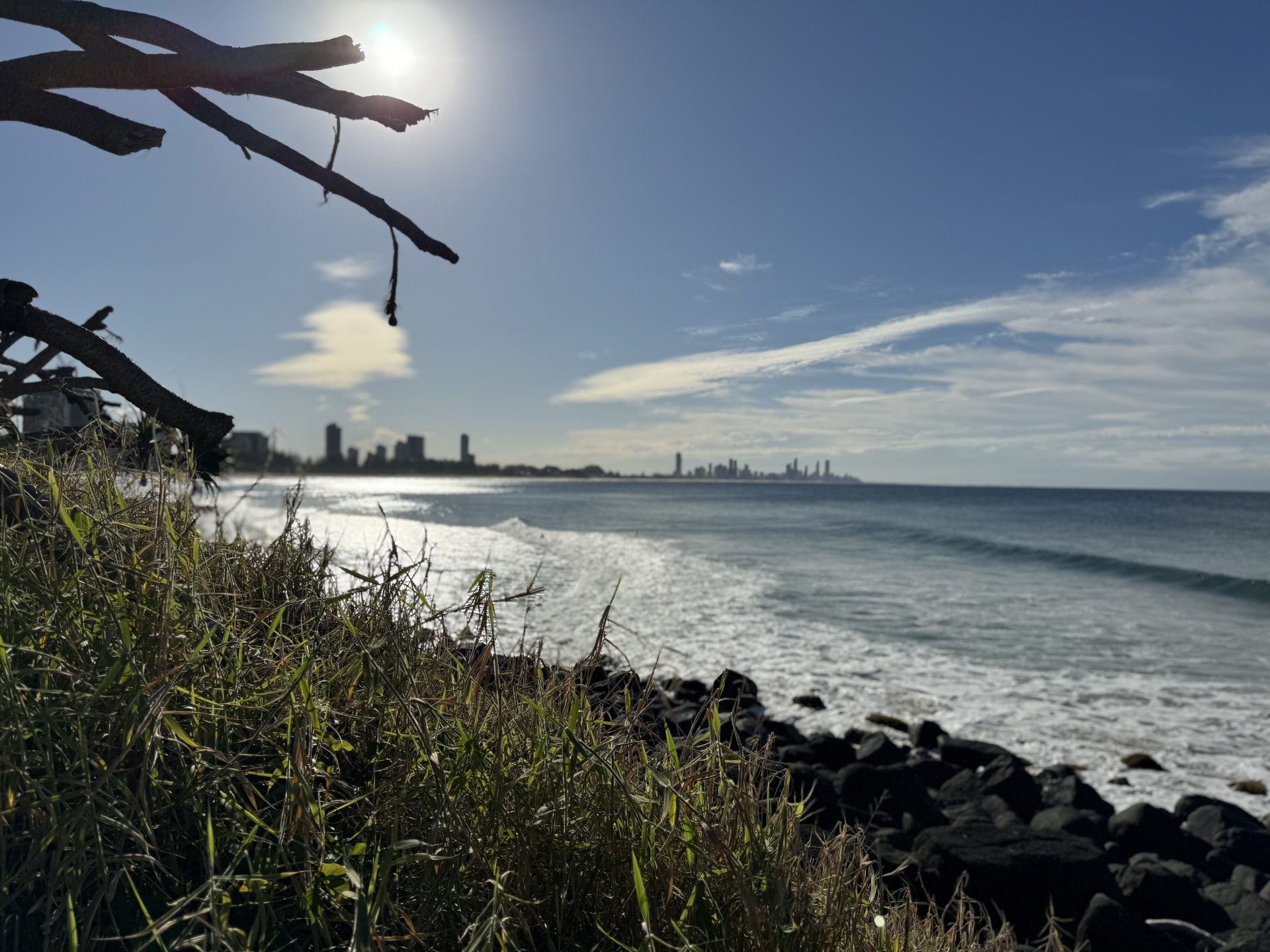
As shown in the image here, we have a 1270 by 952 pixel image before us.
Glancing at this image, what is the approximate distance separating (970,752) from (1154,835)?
189cm

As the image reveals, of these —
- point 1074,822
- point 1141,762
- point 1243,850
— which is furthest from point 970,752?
point 1243,850

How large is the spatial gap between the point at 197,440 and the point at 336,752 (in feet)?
7.37

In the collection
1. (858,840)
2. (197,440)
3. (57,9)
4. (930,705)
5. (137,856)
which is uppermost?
(57,9)

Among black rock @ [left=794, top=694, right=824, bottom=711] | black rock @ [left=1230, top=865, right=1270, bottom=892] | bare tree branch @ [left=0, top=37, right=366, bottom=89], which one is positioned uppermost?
bare tree branch @ [left=0, top=37, right=366, bottom=89]

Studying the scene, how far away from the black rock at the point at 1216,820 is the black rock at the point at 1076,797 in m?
0.68

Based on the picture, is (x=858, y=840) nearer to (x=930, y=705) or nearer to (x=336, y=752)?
(x=336, y=752)

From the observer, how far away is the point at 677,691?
32.9 ft

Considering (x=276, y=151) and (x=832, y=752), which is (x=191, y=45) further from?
(x=832, y=752)

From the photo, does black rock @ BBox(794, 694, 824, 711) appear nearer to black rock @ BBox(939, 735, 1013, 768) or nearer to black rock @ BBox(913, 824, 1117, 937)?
black rock @ BBox(939, 735, 1013, 768)

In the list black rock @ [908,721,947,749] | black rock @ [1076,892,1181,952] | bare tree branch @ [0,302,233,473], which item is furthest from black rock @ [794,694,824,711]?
bare tree branch @ [0,302,233,473]

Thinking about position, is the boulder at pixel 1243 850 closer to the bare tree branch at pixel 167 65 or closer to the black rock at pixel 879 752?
the black rock at pixel 879 752

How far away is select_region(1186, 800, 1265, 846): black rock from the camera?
23.4 ft

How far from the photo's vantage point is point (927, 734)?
30.7 ft

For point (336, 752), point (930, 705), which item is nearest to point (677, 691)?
point (930, 705)
